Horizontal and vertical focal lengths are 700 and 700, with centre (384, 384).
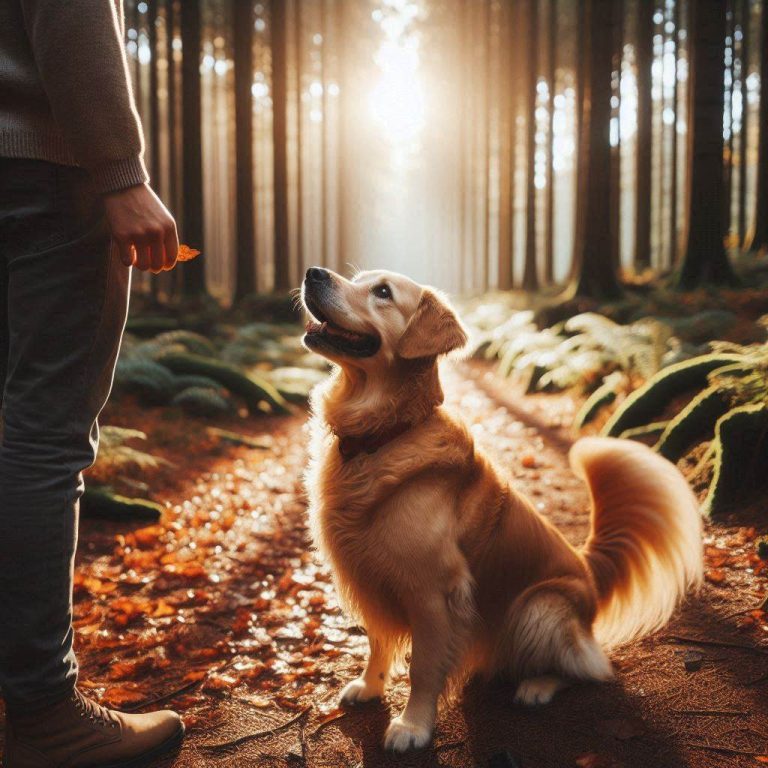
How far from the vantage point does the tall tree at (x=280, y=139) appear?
16797 millimetres

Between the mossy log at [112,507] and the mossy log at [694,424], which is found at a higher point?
the mossy log at [694,424]

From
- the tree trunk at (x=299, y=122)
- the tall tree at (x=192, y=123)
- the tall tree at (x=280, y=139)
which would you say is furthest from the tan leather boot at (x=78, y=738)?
the tree trunk at (x=299, y=122)

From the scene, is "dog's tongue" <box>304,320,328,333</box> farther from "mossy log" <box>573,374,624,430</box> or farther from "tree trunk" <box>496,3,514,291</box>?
"tree trunk" <box>496,3,514,291</box>

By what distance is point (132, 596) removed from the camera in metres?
4.02

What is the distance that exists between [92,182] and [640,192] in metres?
19.3

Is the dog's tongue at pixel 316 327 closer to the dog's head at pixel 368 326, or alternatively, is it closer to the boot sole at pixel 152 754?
the dog's head at pixel 368 326

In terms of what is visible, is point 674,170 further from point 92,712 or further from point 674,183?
point 92,712

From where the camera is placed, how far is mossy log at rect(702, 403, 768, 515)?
434 cm

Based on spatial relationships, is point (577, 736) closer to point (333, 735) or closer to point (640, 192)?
point (333, 735)

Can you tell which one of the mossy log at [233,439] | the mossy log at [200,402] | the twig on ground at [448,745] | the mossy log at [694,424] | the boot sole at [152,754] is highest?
the mossy log at [694,424]

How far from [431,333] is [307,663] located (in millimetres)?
1693

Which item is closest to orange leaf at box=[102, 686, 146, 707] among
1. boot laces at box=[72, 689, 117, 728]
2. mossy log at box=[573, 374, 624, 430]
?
boot laces at box=[72, 689, 117, 728]

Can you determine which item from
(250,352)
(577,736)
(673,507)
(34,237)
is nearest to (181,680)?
(577,736)

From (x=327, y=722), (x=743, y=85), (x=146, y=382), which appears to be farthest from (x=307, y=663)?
(x=743, y=85)
